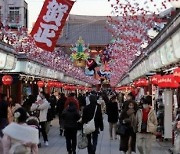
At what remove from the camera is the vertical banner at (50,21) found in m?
15.9

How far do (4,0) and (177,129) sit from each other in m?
34.3

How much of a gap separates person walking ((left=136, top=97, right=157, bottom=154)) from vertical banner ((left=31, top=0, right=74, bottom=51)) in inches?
189

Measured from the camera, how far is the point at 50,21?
16547 mm

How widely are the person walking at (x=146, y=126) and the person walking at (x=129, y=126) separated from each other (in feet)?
1.69

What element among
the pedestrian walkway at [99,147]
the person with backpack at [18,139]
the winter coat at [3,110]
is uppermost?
the winter coat at [3,110]

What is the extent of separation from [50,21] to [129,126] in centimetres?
501

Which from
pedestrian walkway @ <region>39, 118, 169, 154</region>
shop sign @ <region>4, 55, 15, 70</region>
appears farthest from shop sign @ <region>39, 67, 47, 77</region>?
shop sign @ <region>4, 55, 15, 70</region>

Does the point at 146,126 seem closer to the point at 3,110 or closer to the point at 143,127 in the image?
the point at 143,127

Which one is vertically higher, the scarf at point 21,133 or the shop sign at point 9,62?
the shop sign at point 9,62

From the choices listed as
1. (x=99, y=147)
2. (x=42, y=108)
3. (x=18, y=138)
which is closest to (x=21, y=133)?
(x=18, y=138)

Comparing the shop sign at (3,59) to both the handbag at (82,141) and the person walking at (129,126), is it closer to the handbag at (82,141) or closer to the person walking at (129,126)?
the handbag at (82,141)

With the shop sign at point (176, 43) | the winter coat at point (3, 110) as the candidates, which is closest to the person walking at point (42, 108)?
the winter coat at point (3, 110)

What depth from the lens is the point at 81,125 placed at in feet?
45.4

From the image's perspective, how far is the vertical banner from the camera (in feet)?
52.0
